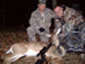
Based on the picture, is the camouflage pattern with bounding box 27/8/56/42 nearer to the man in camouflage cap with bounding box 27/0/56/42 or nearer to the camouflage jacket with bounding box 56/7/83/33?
the man in camouflage cap with bounding box 27/0/56/42

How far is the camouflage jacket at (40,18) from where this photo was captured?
26.1 feet

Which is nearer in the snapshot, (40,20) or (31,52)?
(31,52)

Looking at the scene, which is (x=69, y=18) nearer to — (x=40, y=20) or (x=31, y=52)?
(x=31, y=52)

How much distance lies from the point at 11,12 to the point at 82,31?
20.0 m

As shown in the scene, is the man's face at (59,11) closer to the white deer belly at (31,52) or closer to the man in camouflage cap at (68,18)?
the man in camouflage cap at (68,18)

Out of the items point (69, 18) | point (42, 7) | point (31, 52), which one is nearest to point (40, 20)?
point (42, 7)

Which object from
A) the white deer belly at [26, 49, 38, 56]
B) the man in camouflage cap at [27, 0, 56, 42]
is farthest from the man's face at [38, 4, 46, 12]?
the white deer belly at [26, 49, 38, 56]

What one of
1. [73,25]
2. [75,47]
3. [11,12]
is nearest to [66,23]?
[73,25]

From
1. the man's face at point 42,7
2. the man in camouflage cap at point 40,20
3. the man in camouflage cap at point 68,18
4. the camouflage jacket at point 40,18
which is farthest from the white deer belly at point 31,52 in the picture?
the man's face at point 42,7

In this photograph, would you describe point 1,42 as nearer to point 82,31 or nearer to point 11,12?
point 82,31

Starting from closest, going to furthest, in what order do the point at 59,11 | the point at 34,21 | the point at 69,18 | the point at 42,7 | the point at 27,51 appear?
the point at 59,11 < the point at 69,18 < the point at 27,51 < the point at 42,7 < the point at 34,21

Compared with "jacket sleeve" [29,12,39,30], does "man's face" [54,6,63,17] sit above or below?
below

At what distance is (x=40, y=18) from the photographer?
8.02 m

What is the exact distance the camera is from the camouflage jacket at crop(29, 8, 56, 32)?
796 cm
